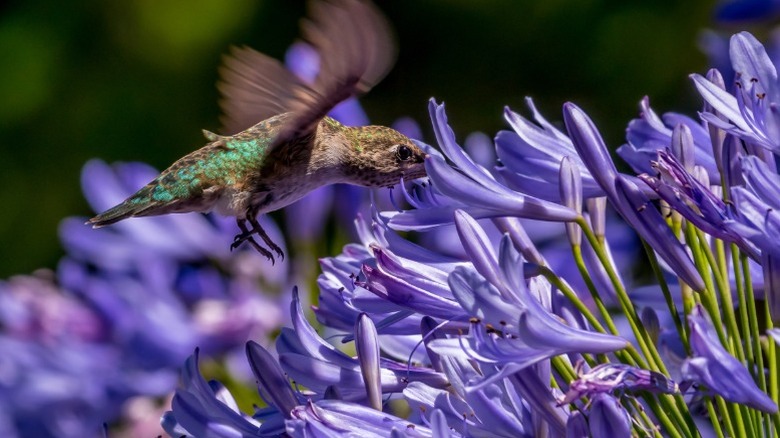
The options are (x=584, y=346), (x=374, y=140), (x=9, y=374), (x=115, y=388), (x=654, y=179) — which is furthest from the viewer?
(x=9, y=374)

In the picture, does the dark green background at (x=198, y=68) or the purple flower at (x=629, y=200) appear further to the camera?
the dark green background at (x=198, y=68)

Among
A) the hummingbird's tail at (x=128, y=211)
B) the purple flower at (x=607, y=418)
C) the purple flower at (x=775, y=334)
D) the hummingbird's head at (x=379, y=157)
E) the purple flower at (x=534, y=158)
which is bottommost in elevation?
the hummingbird's tail at (x=128, y=211)

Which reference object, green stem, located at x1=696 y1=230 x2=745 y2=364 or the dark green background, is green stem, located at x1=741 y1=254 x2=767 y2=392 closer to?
green stem, located at x1=696 y1=230 x2=745 y2=364

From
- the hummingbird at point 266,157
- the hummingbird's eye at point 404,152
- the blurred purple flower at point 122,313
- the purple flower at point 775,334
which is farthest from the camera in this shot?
the blurred purple flower at point 122,313

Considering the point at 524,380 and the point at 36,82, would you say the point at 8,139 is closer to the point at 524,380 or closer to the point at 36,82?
the point at 36,82

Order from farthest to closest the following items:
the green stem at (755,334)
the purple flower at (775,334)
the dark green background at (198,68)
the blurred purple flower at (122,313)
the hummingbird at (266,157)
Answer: the dark green background at (198,68), the blurred purple flower at (122,313), the hummingbird at (266,157), the green stem at (755,334), the purple flower at (775,334)

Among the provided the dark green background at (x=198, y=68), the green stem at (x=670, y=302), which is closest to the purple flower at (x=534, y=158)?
the green stem at (x=670, y=302)

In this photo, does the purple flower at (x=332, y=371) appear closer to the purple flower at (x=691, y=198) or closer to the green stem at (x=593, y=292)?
the green stem at (x=593, y=292)

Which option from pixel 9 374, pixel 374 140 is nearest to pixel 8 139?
pixel 9 374
